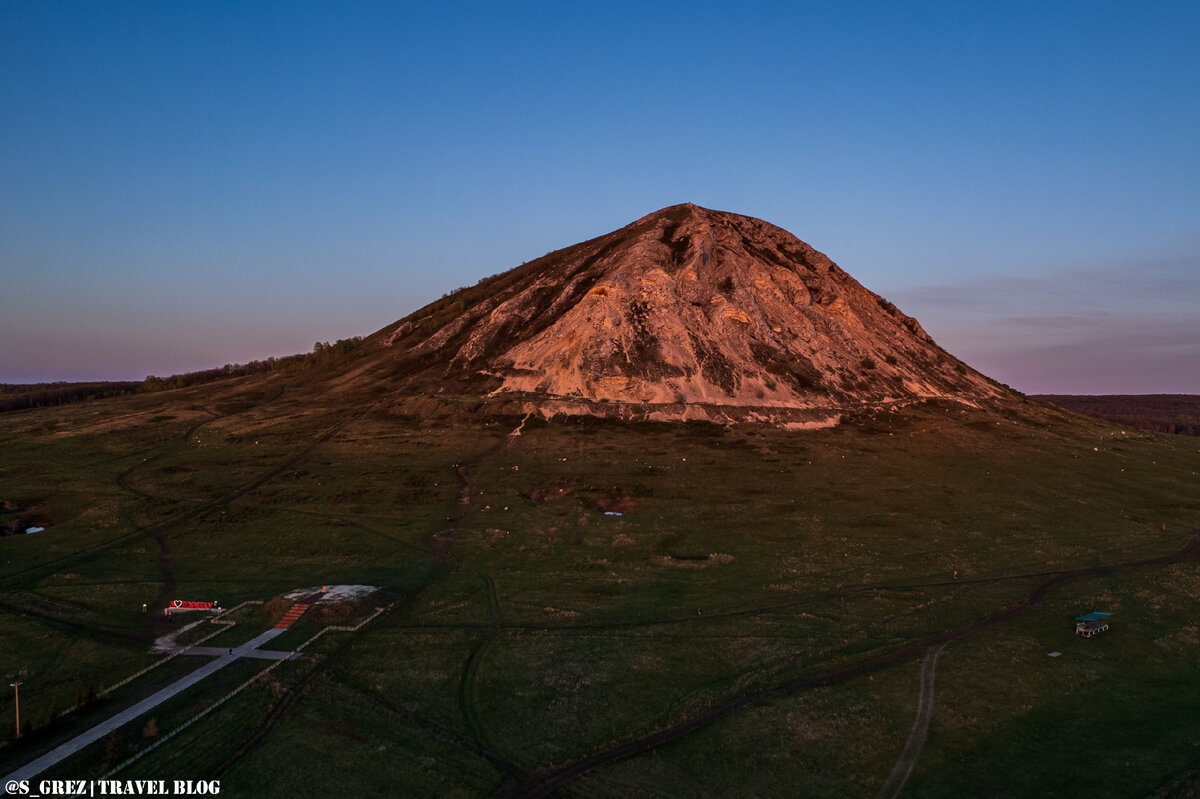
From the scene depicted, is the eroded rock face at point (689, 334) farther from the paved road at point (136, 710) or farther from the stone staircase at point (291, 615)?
the paved road at point (136, 710)

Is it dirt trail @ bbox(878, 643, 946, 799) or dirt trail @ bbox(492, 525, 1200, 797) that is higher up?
dirt trail @ bbox(492, 525, 1200, 797)

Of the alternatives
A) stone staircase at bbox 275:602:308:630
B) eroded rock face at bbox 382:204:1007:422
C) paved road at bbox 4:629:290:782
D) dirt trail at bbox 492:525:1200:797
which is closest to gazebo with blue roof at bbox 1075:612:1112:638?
dirt trail at bbox 492:525:1200:797

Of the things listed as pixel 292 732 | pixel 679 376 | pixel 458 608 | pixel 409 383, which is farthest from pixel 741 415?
pixel 292 732

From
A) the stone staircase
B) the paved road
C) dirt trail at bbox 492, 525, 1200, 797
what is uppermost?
the stone staircase

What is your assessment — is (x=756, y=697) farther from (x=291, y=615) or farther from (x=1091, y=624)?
(x=291, y=615)

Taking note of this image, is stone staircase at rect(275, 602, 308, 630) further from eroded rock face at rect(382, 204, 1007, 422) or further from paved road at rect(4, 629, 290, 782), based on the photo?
eroded rock face at rect(382, 204, 1007, 422)

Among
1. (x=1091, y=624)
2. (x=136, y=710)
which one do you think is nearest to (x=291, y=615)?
(x=136, y=710)
